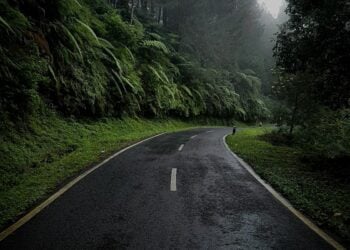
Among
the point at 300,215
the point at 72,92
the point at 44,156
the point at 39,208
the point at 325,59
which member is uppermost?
the point at 325,59

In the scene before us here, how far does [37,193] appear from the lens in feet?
21.3

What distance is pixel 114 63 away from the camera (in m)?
18.7

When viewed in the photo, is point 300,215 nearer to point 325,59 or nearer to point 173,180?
point 173,180

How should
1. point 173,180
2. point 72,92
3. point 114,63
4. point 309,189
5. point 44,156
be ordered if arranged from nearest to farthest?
point 309,189 < point 173,180 < point 44,156 < point 72,92 < point 114,63

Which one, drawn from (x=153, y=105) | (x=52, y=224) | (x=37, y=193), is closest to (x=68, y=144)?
(x=37, y=193)

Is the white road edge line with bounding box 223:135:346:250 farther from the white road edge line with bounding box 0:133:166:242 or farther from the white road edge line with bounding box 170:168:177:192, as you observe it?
the white road edge line with bounding box 0:133:166:242

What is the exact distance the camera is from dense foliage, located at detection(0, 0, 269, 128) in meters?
11.0

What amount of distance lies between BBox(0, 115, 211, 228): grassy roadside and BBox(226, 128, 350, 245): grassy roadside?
531cm

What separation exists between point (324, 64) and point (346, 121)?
3.65 m


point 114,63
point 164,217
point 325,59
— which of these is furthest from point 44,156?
point 114,63

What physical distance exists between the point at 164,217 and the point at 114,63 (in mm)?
14903

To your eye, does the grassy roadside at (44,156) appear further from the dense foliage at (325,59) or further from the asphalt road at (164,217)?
the dense foliage at (325,59)

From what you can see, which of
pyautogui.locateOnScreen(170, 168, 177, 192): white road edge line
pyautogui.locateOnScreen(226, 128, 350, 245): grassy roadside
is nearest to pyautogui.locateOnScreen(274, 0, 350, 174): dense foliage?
pyautogui.locateOnScreen(226, 128, 350, 245): grassy roadside

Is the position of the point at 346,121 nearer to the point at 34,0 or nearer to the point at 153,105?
the point at 34,0
